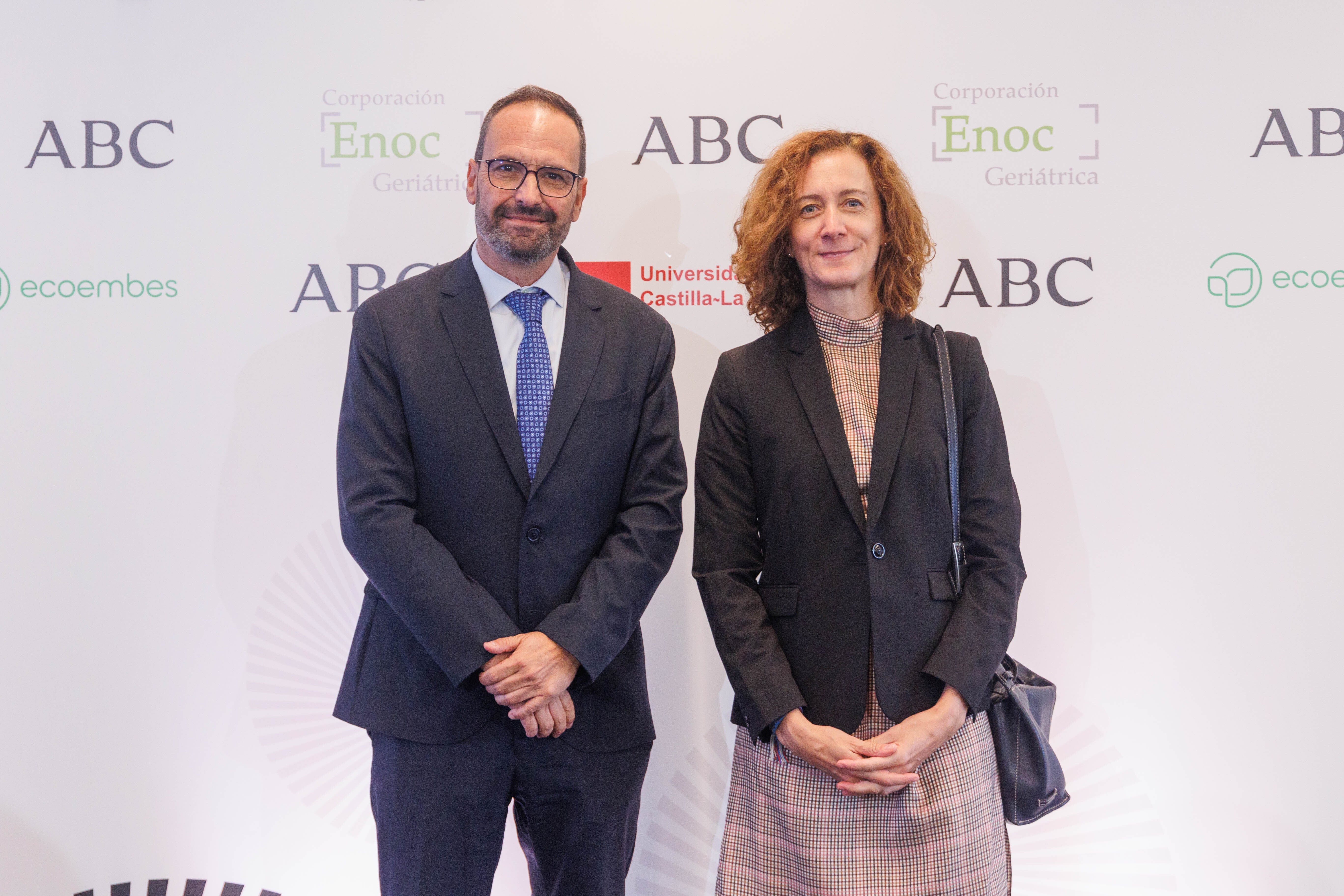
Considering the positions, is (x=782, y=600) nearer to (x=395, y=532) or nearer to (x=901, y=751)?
(x=901, y=751)

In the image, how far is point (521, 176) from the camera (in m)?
1.94

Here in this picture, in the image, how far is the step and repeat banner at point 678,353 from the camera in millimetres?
2678

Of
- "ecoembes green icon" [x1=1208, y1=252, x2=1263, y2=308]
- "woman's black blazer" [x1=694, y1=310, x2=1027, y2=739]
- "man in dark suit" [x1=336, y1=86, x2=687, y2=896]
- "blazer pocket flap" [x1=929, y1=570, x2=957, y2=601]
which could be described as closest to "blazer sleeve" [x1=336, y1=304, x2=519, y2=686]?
"man in dark suit" [x1=336, y1=86, x2=687, y2=896]

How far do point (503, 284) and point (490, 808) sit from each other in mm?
1062

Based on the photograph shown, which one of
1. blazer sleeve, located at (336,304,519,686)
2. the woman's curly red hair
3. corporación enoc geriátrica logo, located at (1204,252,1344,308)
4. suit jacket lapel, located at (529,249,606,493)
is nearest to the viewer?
blazer sleeve, located at (336,304,519,686)

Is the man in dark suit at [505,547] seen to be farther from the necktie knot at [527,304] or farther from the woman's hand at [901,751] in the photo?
the woman's hand at [901,751]

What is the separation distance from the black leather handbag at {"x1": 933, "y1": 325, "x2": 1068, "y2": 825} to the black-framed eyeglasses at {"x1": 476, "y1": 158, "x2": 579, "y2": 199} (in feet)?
2.87

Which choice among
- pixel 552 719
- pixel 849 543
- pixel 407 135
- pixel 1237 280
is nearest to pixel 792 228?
pixel 849 543

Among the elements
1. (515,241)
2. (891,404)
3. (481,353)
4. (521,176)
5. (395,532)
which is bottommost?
(395,532)

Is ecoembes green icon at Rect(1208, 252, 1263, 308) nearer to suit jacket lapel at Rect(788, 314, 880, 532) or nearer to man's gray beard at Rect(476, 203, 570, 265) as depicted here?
suit jacket lapel at Rect(788, 314, 880, 532)

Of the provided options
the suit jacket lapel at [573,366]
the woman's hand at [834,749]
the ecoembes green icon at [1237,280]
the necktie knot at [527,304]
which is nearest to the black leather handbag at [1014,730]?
the woman's hand at [834,749]

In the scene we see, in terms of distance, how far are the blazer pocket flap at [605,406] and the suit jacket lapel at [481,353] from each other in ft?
0.45

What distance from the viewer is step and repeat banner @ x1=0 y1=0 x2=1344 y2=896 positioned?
2.68m

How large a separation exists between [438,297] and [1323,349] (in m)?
2.43
